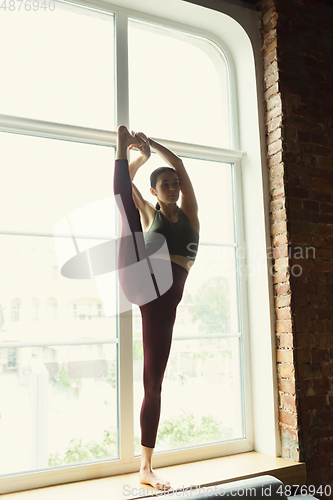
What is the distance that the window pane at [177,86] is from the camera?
100 inches

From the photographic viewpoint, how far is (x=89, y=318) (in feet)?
7.22

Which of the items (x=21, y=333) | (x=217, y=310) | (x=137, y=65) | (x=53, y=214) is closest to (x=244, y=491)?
(x=217, y=310)

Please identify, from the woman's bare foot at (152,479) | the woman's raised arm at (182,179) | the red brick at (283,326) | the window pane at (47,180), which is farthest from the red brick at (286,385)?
the window pane at (47,180)

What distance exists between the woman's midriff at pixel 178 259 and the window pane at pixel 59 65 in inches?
31.0

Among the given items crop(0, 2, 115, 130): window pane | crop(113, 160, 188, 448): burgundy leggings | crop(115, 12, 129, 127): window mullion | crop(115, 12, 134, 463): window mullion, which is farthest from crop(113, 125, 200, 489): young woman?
crop(0, 2, 115, 130): window pane

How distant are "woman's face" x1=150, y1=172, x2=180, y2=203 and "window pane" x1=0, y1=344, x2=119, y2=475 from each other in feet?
2.70

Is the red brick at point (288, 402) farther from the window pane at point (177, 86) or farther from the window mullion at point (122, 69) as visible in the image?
the window mullion at point (122, 69)

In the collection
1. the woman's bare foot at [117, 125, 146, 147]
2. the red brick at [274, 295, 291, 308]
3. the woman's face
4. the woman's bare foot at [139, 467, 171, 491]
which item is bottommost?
the woman's bare foot at [139, 467, 171, 491]

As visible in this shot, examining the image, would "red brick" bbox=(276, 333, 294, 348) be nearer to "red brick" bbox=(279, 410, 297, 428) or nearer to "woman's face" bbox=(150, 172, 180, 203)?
"red brick" bbox=(279, 410, 297, 428)

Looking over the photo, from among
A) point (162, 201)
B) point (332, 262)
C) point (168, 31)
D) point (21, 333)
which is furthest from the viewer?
point (168, 31)

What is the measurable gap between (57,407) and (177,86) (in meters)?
1.95

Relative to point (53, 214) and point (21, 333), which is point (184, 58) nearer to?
point (53, 214)

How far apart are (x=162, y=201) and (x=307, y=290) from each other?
0.94m

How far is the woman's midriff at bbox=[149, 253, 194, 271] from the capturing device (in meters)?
2.21
